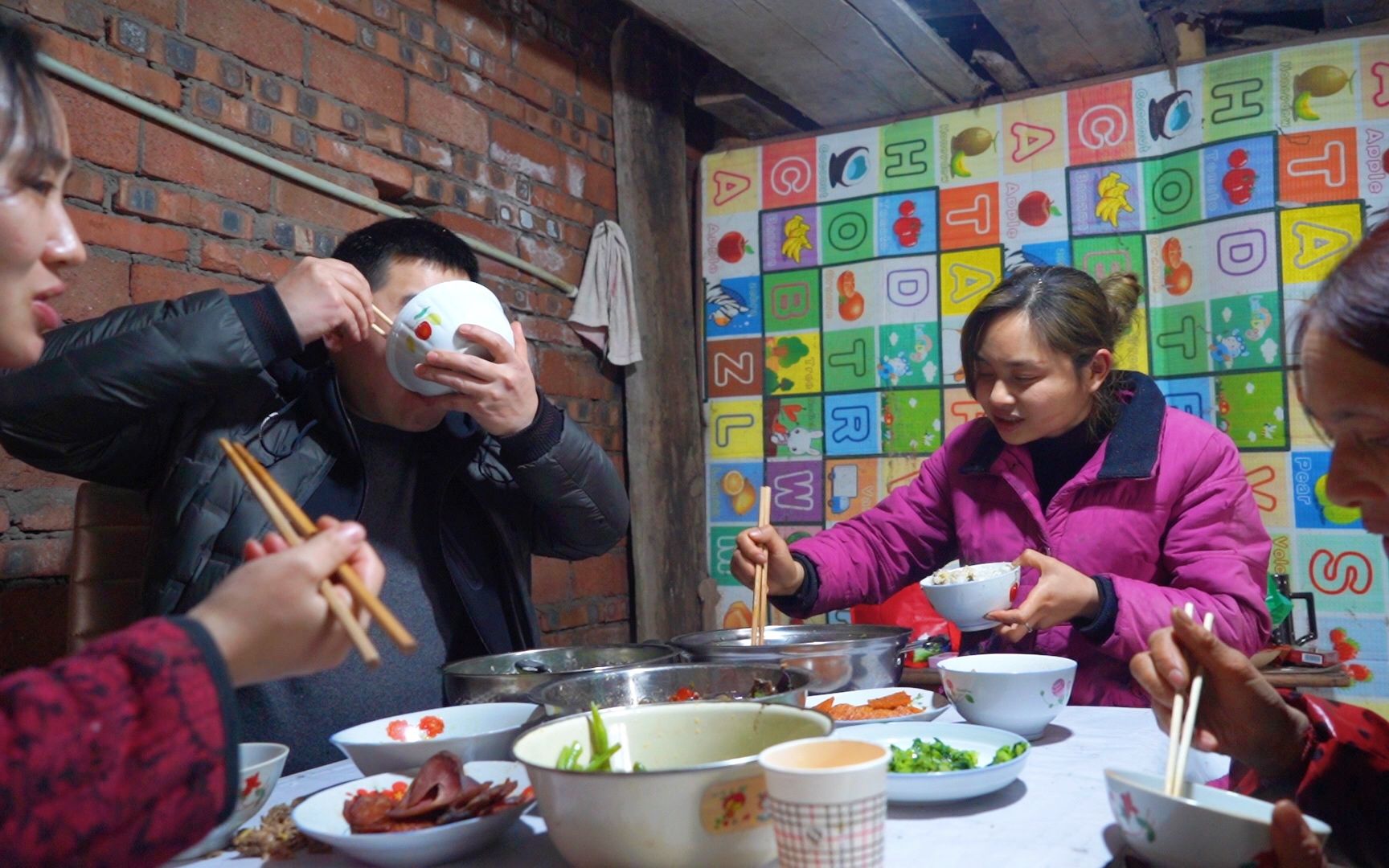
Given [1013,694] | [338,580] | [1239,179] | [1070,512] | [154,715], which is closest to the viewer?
[154,715]

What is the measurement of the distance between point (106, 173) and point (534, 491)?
43.1 inches

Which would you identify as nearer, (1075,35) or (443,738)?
(443,738)

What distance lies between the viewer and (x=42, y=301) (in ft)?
3.43

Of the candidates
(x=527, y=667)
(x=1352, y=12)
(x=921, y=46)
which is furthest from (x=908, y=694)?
(x=1352, y=12)

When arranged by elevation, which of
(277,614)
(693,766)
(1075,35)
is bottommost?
(693,766)

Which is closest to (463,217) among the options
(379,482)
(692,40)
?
(692,40)

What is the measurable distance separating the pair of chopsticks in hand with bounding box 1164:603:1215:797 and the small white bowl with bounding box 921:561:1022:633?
49cm

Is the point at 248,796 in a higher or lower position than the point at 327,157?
lower

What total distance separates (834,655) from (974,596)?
267mm

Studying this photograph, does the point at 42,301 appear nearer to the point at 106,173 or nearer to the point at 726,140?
the point at 106,173

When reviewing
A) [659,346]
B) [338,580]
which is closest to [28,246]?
[338,580]

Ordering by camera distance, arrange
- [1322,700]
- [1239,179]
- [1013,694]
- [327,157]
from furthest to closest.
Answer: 1. [1239,179]
2. [327,157]
3. [1013,694]
4. [1322,700]

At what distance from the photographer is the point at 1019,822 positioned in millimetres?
1006

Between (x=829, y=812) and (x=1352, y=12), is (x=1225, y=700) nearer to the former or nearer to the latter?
(x=829, y=812)
